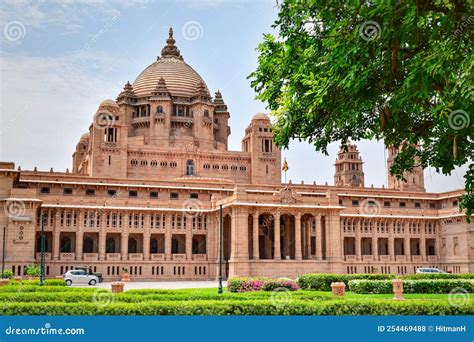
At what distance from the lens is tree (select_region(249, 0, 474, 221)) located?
1458cm

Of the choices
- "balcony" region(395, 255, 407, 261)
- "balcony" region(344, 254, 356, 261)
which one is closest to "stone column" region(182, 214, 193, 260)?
"balcony" region(344, 254, 356, 261)

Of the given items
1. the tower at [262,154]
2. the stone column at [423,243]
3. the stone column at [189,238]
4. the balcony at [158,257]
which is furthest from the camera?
the tower at [262,154]

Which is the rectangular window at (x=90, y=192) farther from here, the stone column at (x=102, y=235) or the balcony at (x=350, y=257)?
the balcony at (x=350, y=257)

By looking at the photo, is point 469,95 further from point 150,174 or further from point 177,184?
point 150,174

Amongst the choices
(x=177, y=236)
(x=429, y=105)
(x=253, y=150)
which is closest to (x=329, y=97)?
(x=429, y=105)

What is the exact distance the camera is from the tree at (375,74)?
1458cm

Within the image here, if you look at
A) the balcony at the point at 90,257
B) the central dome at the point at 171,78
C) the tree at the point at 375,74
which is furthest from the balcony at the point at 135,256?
the tree at the point at 375,74

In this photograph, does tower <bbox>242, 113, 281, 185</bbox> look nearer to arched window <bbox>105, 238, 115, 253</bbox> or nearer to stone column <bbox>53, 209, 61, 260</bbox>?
arched window <bbox>105, 238, 115, 253</bbox>

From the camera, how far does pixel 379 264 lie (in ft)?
209

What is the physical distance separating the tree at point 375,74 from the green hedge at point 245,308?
4.35 meters

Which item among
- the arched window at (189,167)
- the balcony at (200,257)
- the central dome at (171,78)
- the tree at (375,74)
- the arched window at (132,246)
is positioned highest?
the central dome at (171,78)

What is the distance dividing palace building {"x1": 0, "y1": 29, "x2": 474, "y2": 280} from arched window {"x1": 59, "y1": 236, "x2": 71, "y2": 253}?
13 cm

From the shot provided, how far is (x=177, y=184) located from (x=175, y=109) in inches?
826

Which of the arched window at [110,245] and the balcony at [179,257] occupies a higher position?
the arched window at [110,245]
